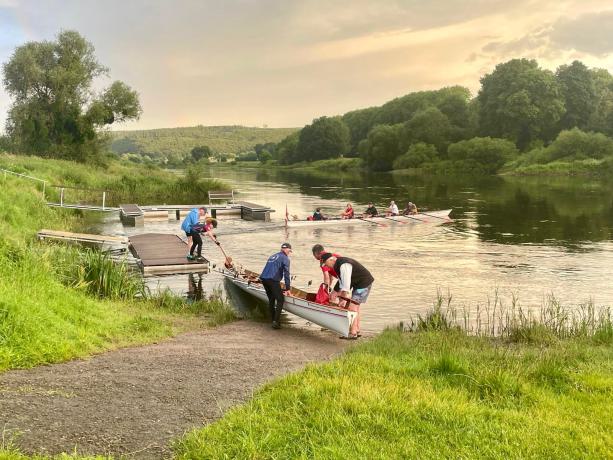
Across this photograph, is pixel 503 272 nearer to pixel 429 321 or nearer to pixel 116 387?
pixel 429 321

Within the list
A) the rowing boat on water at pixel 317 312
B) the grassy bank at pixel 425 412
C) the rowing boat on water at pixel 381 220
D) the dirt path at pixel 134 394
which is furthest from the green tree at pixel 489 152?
the dirt path at pixel 134 394

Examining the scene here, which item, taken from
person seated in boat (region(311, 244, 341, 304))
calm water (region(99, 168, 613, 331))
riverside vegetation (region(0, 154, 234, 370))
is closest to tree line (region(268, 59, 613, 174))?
calm water (region(99, 168, 613, 331))

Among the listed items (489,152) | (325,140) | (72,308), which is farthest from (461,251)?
(325,140)

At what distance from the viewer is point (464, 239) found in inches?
1150

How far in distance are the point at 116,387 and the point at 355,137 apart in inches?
5665

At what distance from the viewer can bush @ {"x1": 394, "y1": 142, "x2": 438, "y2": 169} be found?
98.8 m

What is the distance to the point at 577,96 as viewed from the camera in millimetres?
95875

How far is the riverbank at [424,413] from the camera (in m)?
5.84

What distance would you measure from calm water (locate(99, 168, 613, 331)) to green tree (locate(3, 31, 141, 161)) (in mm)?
26198

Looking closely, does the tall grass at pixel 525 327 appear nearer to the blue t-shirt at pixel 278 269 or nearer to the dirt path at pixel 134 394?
the blue t-shirt at pixel 278 269

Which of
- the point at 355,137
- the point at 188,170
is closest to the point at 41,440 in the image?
the point at 188,170

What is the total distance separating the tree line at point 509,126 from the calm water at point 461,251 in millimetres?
41205

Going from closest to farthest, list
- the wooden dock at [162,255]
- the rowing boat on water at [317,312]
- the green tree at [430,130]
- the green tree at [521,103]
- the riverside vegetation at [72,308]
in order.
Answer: the riverside vegetation at [72,308], the rowing boat on water at [317,312], the wooden dock at [162,255], the green tree at [521,103], the green tree at [430,130]

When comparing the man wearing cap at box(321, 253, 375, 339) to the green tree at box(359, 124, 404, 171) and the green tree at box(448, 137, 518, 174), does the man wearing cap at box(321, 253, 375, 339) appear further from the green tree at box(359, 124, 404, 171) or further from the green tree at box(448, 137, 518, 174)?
the green tree at box(359, 124, 404, 171)
